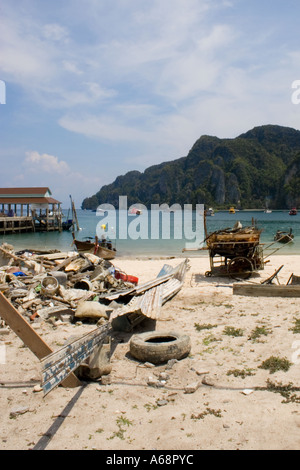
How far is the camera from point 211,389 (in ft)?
16.3

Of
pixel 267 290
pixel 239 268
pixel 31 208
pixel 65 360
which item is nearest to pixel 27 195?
pixel 31 208

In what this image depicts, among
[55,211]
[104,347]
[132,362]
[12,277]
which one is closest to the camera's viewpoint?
[104,347]

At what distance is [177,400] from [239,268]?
30.5 ft

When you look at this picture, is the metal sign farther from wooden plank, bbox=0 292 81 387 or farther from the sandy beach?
the sandy beach

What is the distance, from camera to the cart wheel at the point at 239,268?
43.3 feet

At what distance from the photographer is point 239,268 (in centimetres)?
1340

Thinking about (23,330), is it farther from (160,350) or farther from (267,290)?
(267,290)

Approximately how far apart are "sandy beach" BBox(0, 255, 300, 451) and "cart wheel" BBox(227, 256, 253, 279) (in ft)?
18.3

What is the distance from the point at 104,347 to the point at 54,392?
39.7 inches

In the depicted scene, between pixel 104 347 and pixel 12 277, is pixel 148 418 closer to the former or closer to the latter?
pixel 104 347

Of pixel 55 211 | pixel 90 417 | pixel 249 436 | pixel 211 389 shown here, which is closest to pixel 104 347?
pixel 90 417

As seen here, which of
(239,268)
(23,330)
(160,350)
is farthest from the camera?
(239,268)

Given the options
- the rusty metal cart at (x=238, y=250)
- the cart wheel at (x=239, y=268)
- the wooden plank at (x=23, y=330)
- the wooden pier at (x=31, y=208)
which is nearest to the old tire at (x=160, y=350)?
the wooden plank at (x=23, y=330)

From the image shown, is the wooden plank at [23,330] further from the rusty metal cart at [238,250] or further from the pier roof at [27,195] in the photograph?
the pier roof at [27,195]
